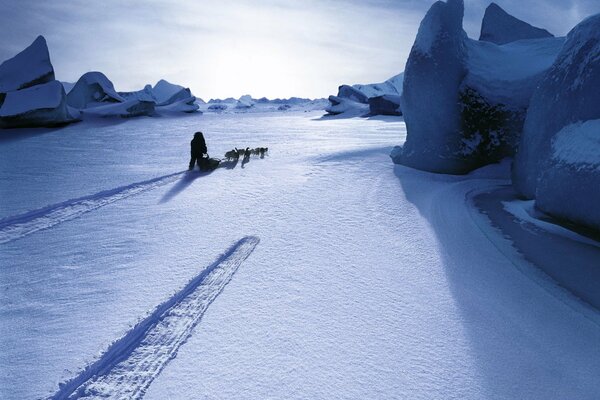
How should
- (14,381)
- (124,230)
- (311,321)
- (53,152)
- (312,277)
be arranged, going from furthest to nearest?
(53,152) < (124,230) < (312,277) < (311,321) < (14,381)

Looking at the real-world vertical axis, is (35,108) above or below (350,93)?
below

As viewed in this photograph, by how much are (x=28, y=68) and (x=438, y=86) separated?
2908 cm

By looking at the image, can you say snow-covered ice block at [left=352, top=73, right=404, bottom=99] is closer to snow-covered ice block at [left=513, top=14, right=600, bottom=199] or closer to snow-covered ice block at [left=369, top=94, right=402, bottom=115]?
snow-covered ice block at [left=369, top=94, right=402, bottom=115]

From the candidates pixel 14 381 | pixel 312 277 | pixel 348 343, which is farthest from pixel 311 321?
pixel 14 381

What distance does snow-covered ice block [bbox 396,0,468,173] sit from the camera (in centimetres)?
947

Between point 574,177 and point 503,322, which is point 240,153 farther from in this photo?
point 503,322

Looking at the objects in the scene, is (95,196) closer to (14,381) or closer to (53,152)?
(14,381)

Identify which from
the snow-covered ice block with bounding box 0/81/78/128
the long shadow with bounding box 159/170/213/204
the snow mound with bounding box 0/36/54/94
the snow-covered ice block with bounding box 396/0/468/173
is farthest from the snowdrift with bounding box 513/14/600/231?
the snow mound with bounding box 0/36/54/94

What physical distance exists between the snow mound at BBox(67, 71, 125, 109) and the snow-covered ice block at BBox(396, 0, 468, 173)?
129 feet

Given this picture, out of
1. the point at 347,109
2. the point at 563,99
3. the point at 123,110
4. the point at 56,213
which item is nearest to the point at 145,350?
the point at 56,213

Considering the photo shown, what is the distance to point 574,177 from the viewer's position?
496 cm

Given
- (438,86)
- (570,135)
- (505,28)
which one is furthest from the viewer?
(505,28)

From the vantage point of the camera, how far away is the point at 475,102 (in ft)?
30.6

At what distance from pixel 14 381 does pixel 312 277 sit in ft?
8.38
